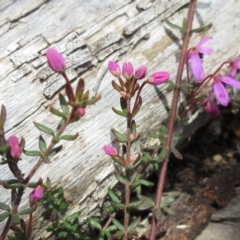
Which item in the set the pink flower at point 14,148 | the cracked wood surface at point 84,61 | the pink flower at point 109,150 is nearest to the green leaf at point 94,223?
the cracked wood surface at point 84,61

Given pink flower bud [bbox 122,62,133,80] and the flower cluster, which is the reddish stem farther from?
pink flower bud [bbox 122,62,133,80]

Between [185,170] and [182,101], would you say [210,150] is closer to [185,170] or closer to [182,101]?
[185,170]

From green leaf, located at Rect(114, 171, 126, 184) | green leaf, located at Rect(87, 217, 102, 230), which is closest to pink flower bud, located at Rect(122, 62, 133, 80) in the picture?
green leaf, located at Rect(114, 171, 126, 184)

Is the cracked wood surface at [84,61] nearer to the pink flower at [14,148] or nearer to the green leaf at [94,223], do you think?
the green leaf at [94,223]

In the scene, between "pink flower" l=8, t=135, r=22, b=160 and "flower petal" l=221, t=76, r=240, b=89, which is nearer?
"pink flower" l=8, t=135, r=22, b=160

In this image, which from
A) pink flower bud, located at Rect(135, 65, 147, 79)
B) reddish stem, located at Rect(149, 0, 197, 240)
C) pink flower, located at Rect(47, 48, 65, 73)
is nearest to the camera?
pink flower, located at Rect(47, 48, 65, 73)

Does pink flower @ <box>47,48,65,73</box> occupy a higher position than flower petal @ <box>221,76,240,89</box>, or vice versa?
pink flower @ <box>47,48,65,73</box>

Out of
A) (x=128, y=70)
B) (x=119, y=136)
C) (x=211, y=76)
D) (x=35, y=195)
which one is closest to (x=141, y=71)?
(x=128, y=70)
